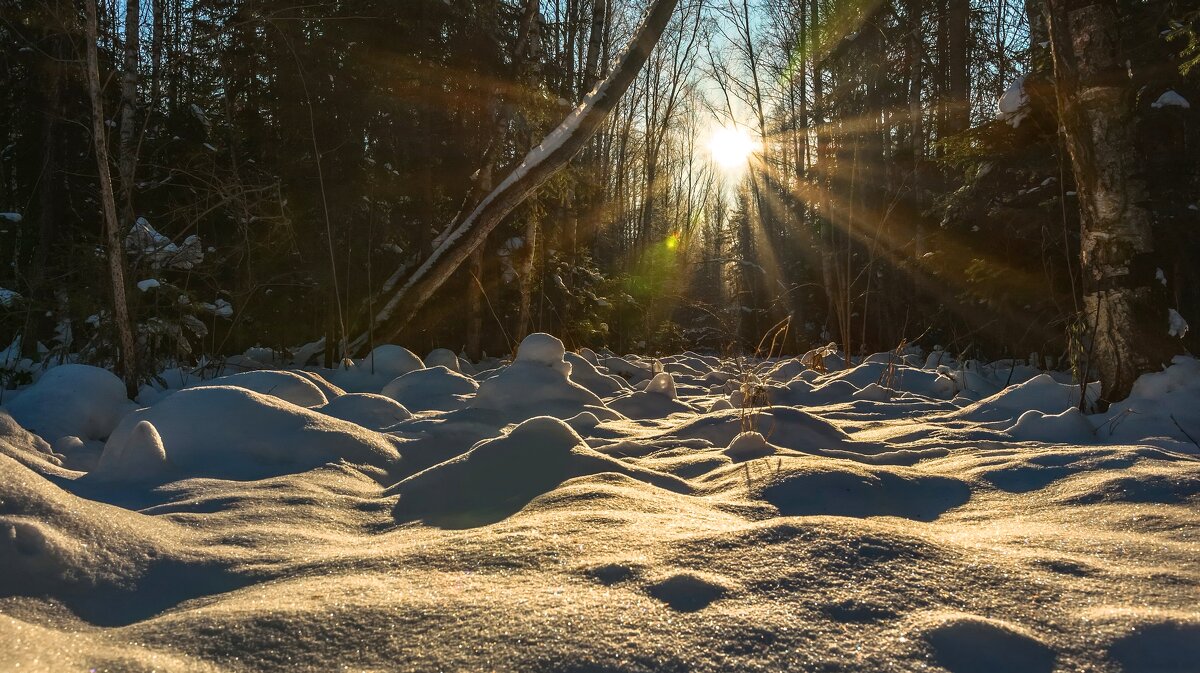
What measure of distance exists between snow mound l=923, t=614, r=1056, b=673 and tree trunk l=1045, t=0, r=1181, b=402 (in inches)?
123

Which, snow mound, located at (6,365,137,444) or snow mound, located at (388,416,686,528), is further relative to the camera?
snow mound, located at (6,365,137,444)

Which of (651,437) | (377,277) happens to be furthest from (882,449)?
(377,277)

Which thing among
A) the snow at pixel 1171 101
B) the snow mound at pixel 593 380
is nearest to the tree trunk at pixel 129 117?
the snow mound at pixel 593 380

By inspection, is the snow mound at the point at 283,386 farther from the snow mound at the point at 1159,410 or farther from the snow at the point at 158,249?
the snow mound at the point at 1159,410

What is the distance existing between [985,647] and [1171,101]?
435 cm

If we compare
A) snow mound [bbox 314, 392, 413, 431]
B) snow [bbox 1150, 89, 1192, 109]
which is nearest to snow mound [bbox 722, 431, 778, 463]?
snow mound [bbox 314, 392, 413, 431]

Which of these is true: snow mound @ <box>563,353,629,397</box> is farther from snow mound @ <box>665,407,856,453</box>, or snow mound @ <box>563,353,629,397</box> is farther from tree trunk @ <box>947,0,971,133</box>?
tree trunk @ <box>947,0,971,133</box>

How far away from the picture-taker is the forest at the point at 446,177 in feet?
15.4

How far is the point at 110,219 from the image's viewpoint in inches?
160

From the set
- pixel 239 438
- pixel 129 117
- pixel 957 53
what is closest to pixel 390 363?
pixel 129 117

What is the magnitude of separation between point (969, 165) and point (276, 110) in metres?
7.30

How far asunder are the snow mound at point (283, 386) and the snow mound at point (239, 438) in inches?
28.9

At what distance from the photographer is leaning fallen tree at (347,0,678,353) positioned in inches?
207

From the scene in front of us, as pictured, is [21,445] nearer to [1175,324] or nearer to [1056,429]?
[1056,429]
